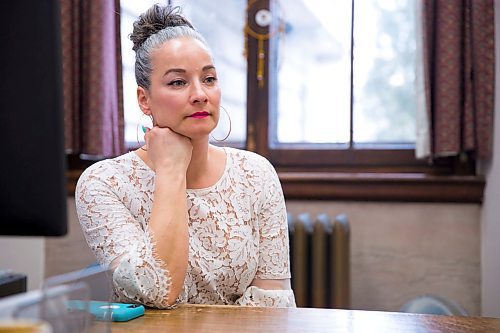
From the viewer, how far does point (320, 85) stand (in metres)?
3.09

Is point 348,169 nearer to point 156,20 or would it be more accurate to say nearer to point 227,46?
point 227,46

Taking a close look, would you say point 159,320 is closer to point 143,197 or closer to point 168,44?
point 143,197

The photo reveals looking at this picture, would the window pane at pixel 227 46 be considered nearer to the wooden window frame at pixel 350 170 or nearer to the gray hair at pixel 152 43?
the wooden window frame at pixel 350 170

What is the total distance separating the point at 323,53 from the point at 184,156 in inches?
63.2

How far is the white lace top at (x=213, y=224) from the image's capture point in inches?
59.9

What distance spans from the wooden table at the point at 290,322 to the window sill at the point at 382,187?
1604 mm


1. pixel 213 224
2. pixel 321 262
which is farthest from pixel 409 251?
pixel 213 224

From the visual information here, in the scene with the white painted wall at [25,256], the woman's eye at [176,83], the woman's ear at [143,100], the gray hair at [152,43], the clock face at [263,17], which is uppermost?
the clock face at [263,17]

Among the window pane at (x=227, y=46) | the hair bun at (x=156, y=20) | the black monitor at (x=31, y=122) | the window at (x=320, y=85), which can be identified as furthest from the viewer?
the window pane at (x=227, y=46)

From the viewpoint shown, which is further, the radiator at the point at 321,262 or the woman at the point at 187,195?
the radiator at the point at 321,262

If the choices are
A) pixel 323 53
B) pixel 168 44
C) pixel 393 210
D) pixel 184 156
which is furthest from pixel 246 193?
pixel 323 53

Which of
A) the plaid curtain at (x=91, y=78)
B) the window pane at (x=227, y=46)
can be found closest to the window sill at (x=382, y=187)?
the window pane at (x=227, y=46)

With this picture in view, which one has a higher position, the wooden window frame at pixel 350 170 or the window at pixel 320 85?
the window at pixel 320 85

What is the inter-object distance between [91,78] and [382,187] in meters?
1.40
